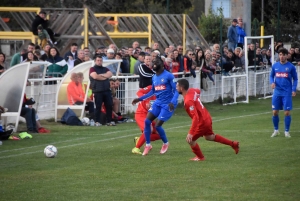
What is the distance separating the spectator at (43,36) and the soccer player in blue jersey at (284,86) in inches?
383

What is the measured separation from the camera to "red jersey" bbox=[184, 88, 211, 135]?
13.6m

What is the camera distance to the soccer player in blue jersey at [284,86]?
1792cm

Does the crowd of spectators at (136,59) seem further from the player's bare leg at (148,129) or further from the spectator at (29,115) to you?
the player's bare leg at (148,129)

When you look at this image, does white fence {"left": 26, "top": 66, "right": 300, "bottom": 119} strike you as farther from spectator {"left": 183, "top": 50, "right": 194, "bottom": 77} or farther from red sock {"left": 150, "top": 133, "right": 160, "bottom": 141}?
red sock {"left": 150, "top": 133, "right": 160, "bottom": 141}

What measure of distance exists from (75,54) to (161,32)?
25.5ft

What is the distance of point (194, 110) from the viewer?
13.6m

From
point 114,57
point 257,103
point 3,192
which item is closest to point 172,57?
point 114,57

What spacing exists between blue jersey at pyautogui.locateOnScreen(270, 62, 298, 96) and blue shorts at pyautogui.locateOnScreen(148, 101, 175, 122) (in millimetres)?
3883

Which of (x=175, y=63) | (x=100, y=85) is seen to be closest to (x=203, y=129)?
(x=100, y=85)

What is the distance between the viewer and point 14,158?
1464cm

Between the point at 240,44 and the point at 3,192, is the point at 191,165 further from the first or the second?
the point at 240,44

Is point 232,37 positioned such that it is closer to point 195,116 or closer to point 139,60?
point 139,60

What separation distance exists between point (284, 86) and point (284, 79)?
0.57 feet

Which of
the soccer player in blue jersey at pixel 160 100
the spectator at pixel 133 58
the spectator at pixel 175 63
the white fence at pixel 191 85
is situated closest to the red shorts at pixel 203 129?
the soccer player in blue jersey at pixel 160 100
